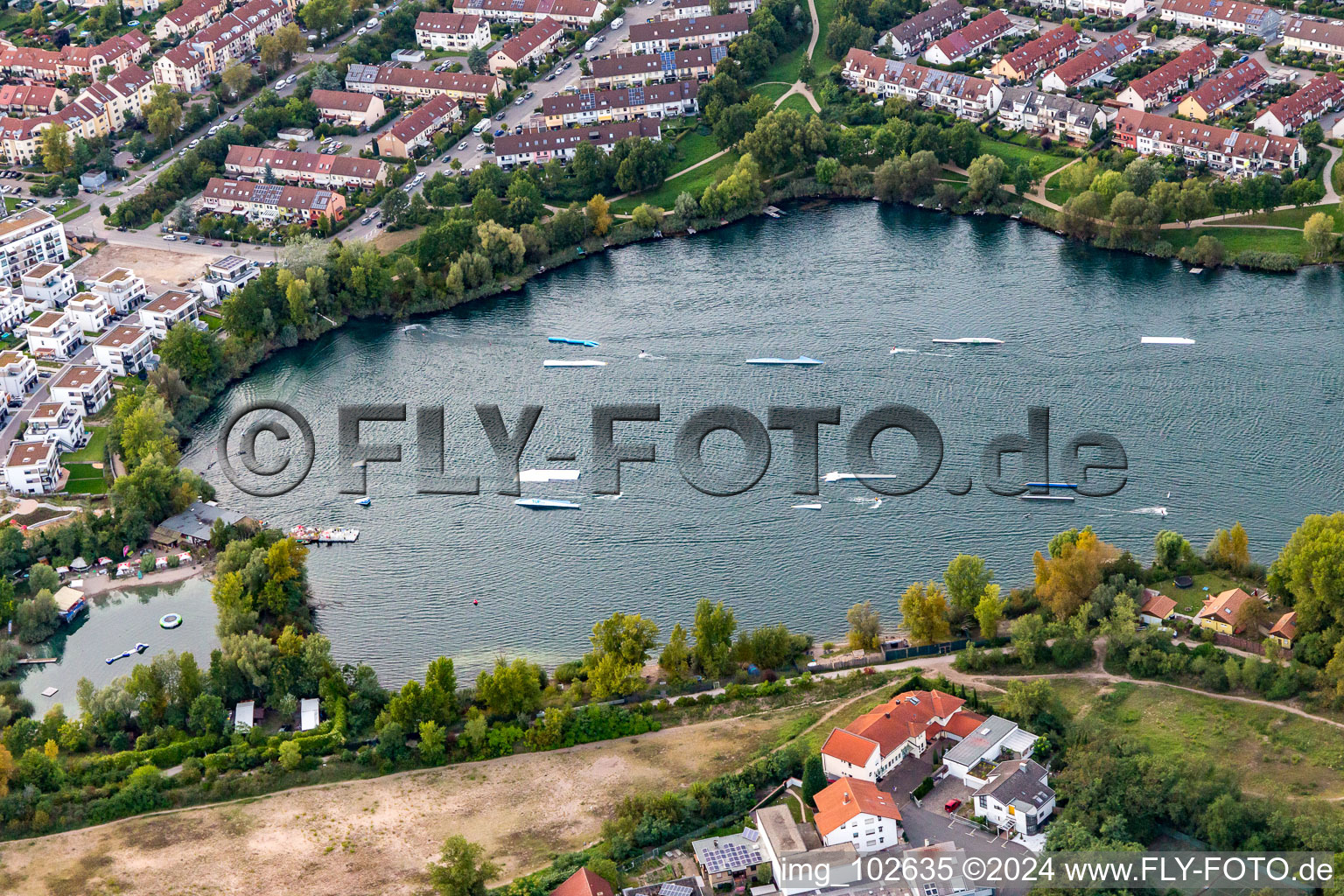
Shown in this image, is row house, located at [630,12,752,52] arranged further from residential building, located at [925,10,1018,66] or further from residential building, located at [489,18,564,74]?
residential building, located at [925,10,1018,66]

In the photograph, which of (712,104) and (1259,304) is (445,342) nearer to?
(712,104)

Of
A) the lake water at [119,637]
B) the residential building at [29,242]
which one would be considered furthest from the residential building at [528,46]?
the lake water at [119,637]

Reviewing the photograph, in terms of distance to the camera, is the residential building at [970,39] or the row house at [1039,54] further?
the residential building at [970,39]

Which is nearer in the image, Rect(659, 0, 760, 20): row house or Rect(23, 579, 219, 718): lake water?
Rect(23, 579, 219, 718): lake water

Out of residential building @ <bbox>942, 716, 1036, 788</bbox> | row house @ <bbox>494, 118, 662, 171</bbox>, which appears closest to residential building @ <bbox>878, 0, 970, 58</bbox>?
row house @ <bbox>494, 118, 662, 171</bbox>

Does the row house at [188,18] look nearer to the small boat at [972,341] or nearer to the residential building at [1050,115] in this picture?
the residential building at [1050,115]
